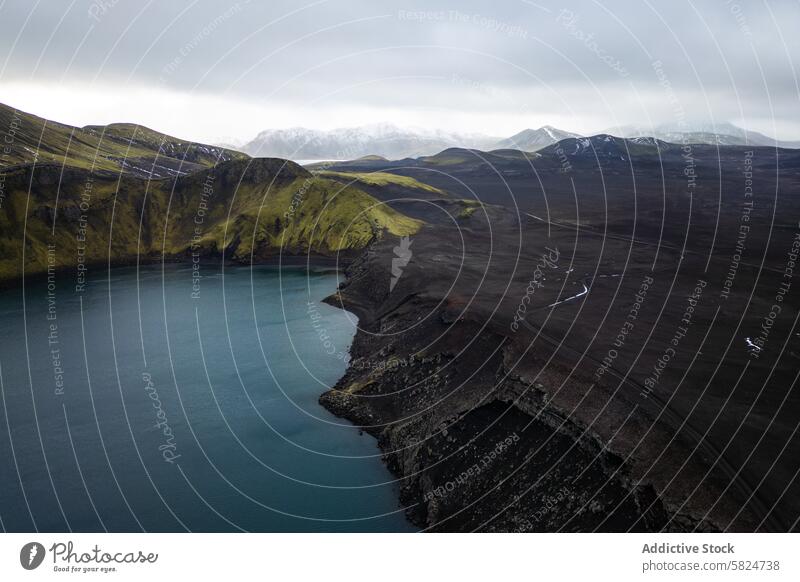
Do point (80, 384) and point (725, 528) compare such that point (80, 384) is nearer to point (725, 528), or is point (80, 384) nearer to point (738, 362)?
point (725, 528)

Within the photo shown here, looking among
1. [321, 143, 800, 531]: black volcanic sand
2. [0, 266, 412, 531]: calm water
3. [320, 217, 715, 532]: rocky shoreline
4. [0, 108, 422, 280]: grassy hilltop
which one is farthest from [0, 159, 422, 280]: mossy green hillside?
[320, 217, 715, 532]: rocky shoreline

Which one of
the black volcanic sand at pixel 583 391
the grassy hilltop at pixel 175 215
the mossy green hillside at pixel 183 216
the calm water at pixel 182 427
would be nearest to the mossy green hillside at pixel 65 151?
the grassy hilltop at pixel 175 215

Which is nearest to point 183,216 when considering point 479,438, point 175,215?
point 175,215

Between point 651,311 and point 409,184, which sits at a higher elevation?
point 409,184

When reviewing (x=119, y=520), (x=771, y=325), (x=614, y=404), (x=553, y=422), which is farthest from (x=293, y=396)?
(x=771, y=325)

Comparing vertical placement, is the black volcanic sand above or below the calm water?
above

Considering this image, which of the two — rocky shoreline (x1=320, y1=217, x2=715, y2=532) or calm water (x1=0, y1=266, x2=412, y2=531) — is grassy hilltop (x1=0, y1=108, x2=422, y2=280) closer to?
calm water (x1=0, y1=266, x2=412, y2=531)

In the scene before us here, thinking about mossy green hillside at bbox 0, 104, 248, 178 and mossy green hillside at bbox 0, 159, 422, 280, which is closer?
mossy green hillside at bbox 0, 159, 422, 280
